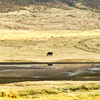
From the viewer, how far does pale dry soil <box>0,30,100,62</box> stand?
31391mm

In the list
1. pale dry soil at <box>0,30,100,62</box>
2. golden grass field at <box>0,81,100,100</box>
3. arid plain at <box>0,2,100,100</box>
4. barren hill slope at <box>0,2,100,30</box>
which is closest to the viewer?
golden grass field at <box>0,81,100,100</box>

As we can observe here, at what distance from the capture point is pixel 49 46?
3706 centimetres

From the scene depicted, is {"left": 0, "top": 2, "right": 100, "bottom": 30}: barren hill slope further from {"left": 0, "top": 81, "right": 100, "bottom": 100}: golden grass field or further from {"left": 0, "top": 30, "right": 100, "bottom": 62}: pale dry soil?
{"left": 0, "top": 81, "right": 100, "bottom": 100}: golden grass field

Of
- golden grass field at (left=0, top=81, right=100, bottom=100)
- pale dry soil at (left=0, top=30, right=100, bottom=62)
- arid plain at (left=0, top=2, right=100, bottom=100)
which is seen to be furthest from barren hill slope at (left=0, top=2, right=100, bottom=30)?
golden grass field at (left=0, top=81, right=100, bottom=100)

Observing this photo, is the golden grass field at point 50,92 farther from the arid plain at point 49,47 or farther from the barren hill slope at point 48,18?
the barren hill slope at point 48,18

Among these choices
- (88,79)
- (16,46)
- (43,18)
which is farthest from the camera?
(43,18)

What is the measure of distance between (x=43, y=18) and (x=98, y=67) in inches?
1033

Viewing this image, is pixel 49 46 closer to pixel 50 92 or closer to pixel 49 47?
pixel 49 47

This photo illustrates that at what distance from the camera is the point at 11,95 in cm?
1423

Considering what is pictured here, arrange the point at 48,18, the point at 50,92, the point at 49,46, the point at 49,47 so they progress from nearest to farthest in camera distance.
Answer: the point at 50,92, the point at 49,47, the point at 49,46, the point at 48,18

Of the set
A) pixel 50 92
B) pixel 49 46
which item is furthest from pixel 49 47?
pixel 50 92

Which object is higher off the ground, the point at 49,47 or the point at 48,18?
the point at 48,18

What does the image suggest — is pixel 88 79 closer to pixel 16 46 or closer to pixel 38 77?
pixel 38 77

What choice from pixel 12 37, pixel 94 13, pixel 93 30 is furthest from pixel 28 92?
pixel 94 13
